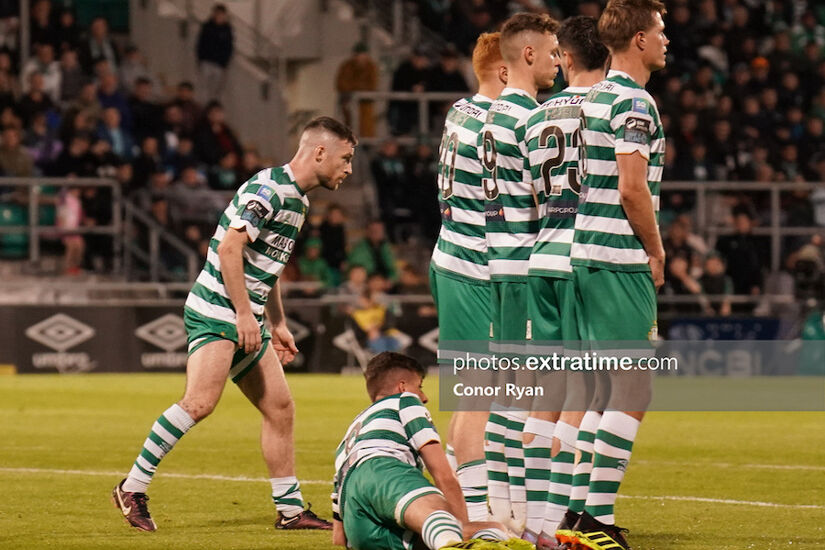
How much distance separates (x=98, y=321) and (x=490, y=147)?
13.3 m

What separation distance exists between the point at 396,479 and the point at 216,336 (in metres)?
2.08

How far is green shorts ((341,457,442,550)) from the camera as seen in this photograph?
6.20 metres

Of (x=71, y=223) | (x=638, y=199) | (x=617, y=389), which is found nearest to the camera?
(x=638, y=199)

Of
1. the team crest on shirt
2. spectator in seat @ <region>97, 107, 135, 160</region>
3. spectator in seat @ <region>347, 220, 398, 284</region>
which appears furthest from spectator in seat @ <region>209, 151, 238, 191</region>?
the team crest on shirt

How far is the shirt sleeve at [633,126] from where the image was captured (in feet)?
22.0

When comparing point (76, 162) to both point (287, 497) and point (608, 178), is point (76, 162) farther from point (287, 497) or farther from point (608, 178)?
point (608, 178)

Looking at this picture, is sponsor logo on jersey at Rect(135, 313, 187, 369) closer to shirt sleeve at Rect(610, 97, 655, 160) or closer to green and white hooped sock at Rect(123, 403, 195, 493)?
green and white hooped sock at Rect(123, 403, 195, 493)

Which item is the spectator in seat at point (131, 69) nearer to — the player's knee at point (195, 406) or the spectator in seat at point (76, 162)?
the spectator in seat at point (76, 162)

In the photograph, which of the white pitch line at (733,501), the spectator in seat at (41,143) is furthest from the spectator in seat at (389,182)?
the white pitch line at (733,501)

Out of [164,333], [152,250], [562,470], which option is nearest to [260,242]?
[562,470]

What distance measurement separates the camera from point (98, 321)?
20062 mm

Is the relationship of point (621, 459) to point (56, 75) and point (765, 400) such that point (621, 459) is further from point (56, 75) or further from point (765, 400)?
point (56, 75)

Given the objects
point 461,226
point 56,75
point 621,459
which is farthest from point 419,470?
point 56,75

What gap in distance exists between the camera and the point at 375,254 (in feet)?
71.1
